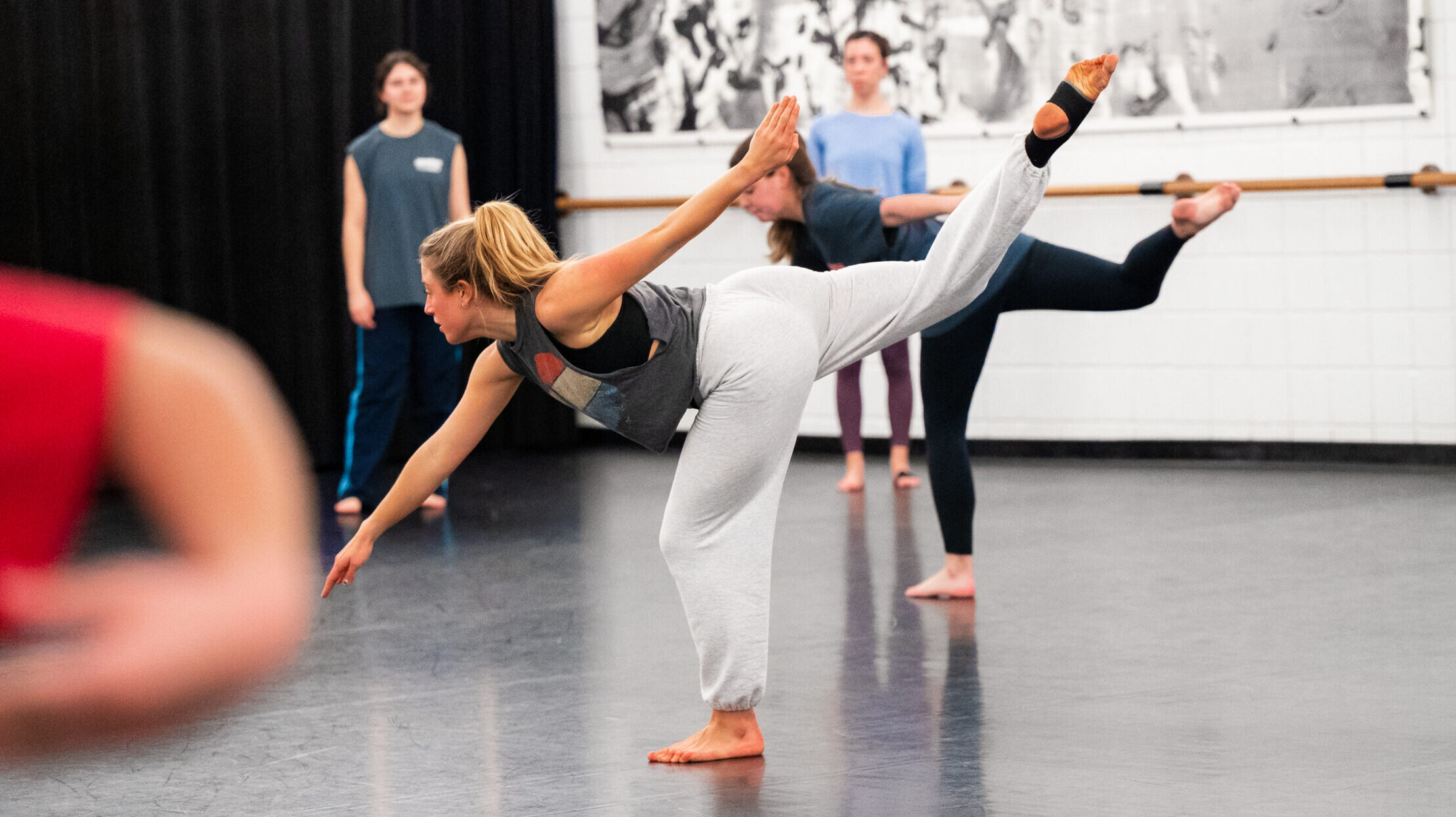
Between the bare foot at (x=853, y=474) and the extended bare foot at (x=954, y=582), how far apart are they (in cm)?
169

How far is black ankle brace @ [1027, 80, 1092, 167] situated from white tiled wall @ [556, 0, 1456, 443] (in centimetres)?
342

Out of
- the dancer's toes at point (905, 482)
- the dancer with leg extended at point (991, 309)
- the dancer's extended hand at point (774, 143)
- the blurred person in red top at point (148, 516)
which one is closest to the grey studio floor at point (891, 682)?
the dancer with leg extended at point (991, 309)

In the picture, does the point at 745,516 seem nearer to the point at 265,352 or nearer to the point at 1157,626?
the point at 1157,626

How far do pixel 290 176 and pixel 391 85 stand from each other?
3.76 ft

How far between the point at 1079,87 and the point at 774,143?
557mm

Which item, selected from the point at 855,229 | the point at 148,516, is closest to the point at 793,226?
the point at 855,229

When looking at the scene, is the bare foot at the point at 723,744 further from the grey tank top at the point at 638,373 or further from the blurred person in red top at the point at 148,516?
the blurred person in red top at the point at 148,516

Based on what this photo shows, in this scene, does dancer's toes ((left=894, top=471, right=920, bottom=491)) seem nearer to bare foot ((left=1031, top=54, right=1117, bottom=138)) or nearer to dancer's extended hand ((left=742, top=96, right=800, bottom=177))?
bare foot ((left=1031, top=54, right=1117, bottom=138))

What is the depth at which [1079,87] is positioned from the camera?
2.34 metres

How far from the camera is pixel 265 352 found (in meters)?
5.69

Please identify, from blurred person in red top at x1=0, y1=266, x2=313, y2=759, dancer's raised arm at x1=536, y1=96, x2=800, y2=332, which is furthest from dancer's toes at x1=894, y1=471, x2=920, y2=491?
blurred person in red top at x1=0, y1=266, x2=313, y2=759

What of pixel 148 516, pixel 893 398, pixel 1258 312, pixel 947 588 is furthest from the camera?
pixel 1258 312

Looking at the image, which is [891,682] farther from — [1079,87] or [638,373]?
[1079,87]

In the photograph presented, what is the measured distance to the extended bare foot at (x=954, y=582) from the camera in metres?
3.44
